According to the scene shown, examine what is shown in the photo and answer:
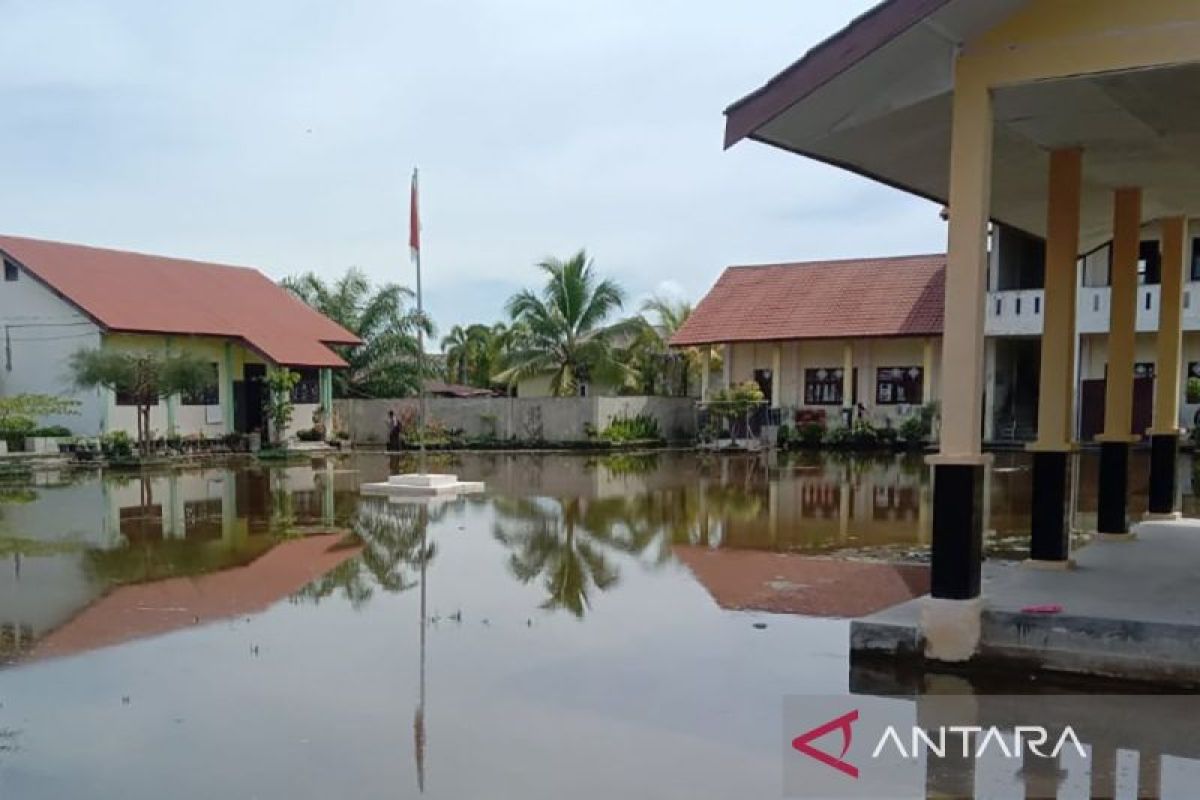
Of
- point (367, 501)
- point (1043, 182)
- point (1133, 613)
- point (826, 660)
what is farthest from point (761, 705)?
point (367, 501)

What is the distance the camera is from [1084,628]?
646 centimetres

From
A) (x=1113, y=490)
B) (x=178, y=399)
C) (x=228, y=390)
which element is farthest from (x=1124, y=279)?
(x=228, y=390)

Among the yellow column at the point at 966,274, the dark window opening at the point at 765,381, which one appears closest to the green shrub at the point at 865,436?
the dark window opening at the point at 765,381

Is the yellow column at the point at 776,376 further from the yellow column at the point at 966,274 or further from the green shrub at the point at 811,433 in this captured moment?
the yellow column at the point at 966,274

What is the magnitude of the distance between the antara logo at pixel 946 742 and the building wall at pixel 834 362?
2416 cm

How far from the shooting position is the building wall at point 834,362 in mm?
29422

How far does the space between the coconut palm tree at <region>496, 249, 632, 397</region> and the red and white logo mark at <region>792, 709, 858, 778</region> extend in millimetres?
27027

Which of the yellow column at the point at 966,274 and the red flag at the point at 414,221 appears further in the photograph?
the red flag at the point at 414,221

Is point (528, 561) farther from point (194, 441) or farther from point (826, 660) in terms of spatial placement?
point (194, 441)

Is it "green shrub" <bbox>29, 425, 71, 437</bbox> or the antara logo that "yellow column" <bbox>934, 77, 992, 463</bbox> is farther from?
"green shrub" <bbox>29, 425, 71, 437</bbox>

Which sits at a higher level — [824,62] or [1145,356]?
[824,62]

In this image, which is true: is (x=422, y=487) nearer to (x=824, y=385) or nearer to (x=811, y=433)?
(x=811, y=433)

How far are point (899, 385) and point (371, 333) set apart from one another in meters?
18.2

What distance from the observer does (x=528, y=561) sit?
10.9m
